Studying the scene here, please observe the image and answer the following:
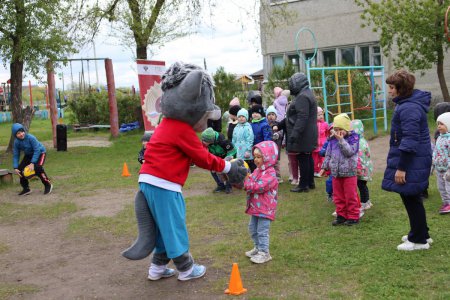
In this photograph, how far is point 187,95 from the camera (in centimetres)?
501

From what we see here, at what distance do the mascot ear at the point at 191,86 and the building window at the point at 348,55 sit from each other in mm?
19321

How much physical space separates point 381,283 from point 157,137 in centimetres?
241

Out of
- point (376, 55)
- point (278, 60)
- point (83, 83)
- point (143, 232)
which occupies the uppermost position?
point (278, 60)

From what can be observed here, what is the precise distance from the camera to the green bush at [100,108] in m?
24.4

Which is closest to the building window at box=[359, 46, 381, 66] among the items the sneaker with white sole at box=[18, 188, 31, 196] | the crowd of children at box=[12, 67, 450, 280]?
the crowd of children at box=[12, 67, 450, 280]

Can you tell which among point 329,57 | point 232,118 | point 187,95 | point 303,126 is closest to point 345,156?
point 303,126

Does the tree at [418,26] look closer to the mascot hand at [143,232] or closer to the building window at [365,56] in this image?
the building window at [365,56]

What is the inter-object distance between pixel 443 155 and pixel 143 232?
13.0 ft

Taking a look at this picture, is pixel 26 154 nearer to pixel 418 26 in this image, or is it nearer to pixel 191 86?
pixel 191 86

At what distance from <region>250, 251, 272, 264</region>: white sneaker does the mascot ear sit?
1.82 metres

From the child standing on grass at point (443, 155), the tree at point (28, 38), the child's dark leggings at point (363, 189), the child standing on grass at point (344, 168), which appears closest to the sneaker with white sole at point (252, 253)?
the child standing on grass at point (344, 168)

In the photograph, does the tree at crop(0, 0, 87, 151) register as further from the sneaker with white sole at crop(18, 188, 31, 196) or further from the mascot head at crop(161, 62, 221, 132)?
the mascot head at crop(161, 62, 221, 132)

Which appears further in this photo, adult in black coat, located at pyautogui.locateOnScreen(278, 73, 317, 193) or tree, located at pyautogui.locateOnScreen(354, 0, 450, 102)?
tree, located at pyautogui.locateOnScreen(354, 0, 450, 102)

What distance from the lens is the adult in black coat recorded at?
8.86 meters
